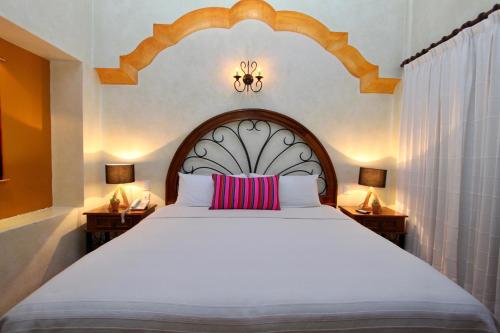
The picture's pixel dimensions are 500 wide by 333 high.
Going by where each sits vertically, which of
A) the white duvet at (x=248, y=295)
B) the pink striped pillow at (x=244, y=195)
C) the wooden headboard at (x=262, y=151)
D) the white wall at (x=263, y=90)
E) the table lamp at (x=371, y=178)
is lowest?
the white duvet at (x=248, y=295)

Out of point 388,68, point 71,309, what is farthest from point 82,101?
point 388,68

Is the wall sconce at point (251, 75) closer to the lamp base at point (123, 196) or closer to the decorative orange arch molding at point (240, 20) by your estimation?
the decorative orange arch molding at point (240, 20)

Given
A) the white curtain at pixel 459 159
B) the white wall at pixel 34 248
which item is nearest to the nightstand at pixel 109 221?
the white wall at pixel 34 248

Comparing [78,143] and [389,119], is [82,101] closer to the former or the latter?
[78,143]

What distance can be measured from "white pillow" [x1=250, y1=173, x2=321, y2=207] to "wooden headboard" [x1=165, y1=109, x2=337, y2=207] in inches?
13.2

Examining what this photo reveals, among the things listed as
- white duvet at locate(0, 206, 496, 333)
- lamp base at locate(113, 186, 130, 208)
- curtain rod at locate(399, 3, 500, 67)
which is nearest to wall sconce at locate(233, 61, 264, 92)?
curtain rod at locate(399, 3, 500, 67)

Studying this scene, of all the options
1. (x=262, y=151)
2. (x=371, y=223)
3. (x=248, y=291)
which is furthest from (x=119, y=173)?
(x=371, y=223)

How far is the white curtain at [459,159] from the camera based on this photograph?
1.89 m

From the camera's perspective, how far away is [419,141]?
273cm

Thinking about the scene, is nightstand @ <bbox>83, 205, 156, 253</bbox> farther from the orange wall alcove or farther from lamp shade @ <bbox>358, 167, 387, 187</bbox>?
lamp shade @ <bbox>358, 167, 387, 187</bbox>

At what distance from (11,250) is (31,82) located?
145 cm

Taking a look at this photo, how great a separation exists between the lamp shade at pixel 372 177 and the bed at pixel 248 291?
1222 mm

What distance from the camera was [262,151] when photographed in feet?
10.4

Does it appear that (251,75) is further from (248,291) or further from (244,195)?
(248,291)
